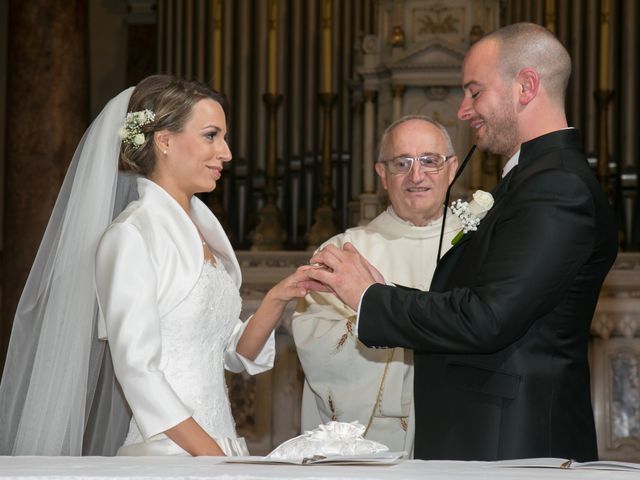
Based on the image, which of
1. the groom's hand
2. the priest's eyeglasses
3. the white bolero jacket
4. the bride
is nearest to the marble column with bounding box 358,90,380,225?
the priest's eyeglasses

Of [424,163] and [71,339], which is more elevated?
[424,163]

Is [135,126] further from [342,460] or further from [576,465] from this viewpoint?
[576,465]

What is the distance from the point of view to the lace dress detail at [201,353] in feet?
10.4

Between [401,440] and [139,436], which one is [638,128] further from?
[139,436]

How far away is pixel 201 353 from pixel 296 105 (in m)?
5.29

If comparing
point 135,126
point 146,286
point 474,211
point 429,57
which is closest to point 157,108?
point 135,126

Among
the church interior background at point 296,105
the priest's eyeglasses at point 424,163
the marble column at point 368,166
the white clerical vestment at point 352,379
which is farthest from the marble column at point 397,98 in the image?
the white clerical vestment at point 352,379

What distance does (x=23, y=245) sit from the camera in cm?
740

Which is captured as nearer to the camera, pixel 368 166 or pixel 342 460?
pixel 342 460

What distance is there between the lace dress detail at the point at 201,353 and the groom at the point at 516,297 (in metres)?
0.32

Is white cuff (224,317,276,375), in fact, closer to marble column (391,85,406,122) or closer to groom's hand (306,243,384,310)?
groom's hand (306,243,384,310)

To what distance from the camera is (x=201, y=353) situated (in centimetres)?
324

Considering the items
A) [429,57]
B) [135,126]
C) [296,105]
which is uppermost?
[429,57]

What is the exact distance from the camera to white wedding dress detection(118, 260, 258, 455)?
3143mm
